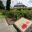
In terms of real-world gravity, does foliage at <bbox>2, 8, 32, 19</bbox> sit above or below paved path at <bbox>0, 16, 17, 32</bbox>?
above

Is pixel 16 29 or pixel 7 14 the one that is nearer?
pixel 16 29

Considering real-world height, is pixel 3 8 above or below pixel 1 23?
above

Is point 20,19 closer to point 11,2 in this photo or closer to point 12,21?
point 12,21

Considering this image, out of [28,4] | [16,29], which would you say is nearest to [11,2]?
[28,4]

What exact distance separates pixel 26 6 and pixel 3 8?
254mm

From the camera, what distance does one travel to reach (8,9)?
106 cm

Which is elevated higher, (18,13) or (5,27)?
(18,13)

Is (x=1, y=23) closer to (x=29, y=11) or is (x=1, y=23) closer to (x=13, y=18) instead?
(x=13, y=18)

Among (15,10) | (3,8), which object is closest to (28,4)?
(15,10)

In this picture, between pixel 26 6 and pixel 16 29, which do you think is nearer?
pixel 16 29

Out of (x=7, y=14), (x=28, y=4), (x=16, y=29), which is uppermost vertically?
(x=28, y=4)

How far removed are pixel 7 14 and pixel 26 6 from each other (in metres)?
0.23

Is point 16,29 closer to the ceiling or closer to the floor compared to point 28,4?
closer to the floor

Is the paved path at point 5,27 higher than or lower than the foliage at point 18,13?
lower
